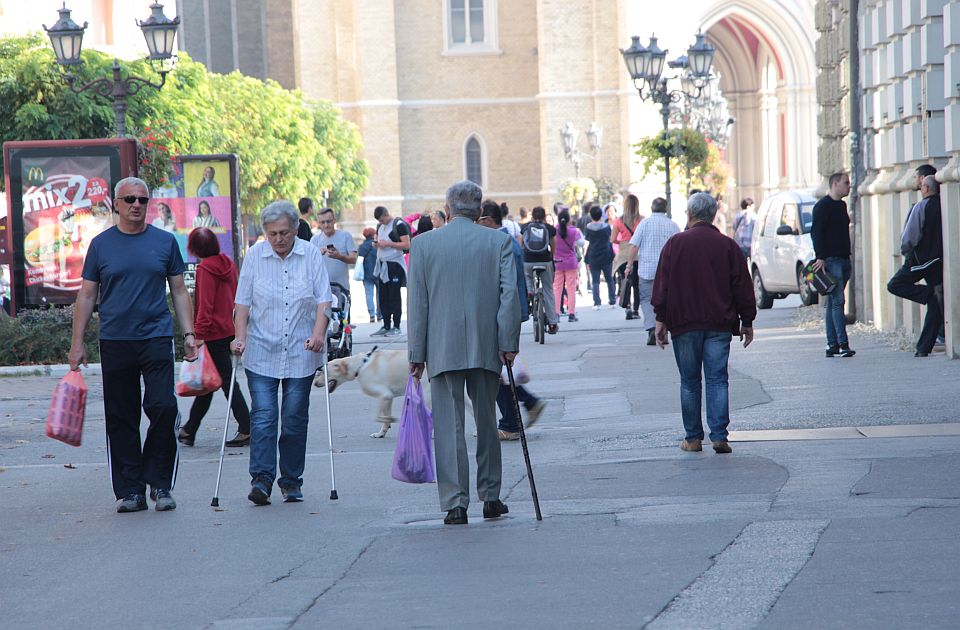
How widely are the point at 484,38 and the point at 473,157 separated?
501 cm

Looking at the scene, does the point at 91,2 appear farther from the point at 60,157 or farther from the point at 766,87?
the point at 766,87

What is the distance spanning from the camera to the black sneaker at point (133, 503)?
875 cm

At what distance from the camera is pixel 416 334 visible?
7883 mm

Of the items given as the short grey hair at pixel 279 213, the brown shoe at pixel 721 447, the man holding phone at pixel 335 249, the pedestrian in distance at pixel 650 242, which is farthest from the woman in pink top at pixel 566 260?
the short grey hair at pixel 279 213

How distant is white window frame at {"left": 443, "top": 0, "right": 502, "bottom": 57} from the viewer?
219 ft

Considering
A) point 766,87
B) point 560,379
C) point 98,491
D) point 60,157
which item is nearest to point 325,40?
point 766,87

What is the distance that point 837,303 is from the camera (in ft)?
51.5

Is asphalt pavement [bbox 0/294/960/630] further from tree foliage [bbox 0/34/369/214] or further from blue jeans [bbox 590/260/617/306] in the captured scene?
blue jeans [bbox 590/260/617/306]

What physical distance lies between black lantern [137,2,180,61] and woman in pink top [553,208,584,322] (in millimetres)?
6389

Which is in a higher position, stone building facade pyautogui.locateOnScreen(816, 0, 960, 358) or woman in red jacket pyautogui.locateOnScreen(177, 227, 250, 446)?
stone building facade pyautogui.locateOnScreen(816, 0, 960, 358)

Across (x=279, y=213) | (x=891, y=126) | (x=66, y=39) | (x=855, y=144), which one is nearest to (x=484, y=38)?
(x=66, y=39)

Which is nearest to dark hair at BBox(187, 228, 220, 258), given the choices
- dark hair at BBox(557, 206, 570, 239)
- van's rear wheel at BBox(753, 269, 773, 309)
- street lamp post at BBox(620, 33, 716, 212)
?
dark hair at BBox(557, 206, 570, 239)

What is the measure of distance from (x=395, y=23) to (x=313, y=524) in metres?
60.1

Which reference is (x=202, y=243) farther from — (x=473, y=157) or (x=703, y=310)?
(x=473, y=157)
